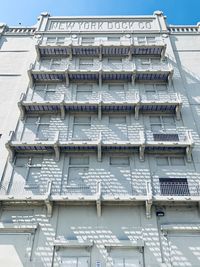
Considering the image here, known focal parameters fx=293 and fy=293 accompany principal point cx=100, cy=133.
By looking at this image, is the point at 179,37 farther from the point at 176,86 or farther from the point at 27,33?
the point at 27,33

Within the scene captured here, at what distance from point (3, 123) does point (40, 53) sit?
7688 millimetres

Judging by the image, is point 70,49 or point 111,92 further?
point 70,49

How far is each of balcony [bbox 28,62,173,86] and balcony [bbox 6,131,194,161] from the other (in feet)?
19.0

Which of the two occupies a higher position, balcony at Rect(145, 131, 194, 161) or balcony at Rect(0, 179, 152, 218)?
balcony at Rect(145, 131, 194, 161)

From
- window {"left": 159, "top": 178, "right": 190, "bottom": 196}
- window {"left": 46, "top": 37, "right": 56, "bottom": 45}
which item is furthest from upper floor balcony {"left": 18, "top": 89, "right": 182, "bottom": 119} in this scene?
window {"left": 46, "top": 37, "right": 56, "bottom": 45}

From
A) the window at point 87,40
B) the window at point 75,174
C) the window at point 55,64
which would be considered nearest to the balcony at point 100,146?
the window at point 75,174

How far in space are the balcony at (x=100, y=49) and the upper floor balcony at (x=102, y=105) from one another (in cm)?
512

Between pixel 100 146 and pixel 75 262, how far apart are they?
6505 millimetres

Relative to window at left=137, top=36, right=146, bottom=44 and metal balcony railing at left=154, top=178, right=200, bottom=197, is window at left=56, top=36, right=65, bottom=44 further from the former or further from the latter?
metal balcony railing at left=154, top=178, right=200, bottom=197

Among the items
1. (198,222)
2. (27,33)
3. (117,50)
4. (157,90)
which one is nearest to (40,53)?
(27,33)

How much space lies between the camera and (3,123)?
20.0 metres

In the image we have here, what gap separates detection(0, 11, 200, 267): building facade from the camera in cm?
1430

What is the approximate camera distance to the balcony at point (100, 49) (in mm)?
24031

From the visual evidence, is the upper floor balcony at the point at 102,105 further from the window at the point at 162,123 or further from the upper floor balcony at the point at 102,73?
the upper floor balcony at the point at 102,73
